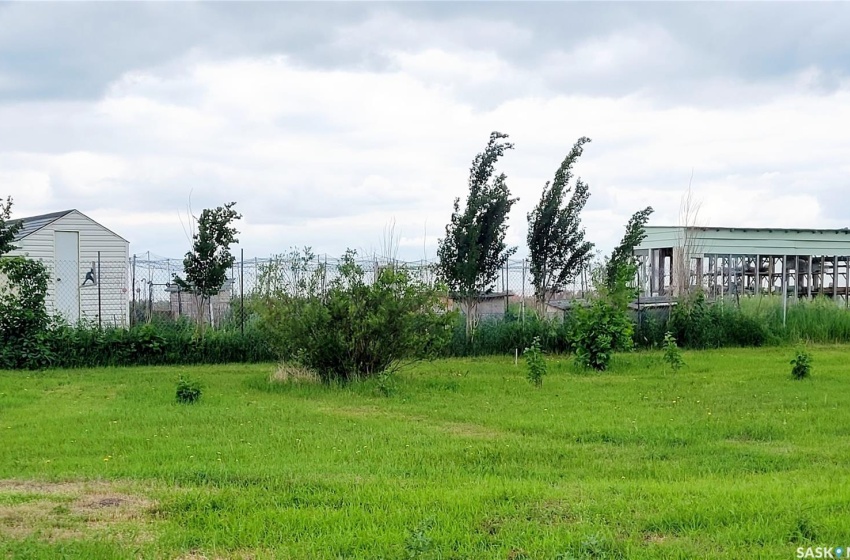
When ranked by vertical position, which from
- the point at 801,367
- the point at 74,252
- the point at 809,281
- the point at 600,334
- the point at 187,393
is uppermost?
the point at 74,252

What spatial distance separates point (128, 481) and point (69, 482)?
49cm

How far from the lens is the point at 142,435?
868 centimetres

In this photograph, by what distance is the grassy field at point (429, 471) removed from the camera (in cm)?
514

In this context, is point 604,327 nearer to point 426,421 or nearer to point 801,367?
point 801,367

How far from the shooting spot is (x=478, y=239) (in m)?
19.6

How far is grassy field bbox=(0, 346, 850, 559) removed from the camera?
16.9 feet

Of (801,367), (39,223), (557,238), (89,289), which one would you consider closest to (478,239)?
(557,238)

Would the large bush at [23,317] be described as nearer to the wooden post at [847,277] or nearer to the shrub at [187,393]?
the shrub at [187,393]

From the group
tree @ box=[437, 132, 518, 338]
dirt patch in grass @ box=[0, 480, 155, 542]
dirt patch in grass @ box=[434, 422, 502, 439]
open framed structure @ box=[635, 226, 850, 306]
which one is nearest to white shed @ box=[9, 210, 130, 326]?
tree @ box=[437, 132, 518, 338]

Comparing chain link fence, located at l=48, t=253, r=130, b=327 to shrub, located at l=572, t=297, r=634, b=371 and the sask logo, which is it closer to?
shrub, located at l=572, t=297, r=634, b=371

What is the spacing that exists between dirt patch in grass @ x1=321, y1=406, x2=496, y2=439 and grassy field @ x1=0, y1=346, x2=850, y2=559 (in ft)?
0.23

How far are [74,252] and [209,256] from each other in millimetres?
10734

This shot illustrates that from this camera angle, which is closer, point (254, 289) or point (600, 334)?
point (600, 334)

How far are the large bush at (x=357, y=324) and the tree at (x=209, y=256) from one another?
4.46 meters
